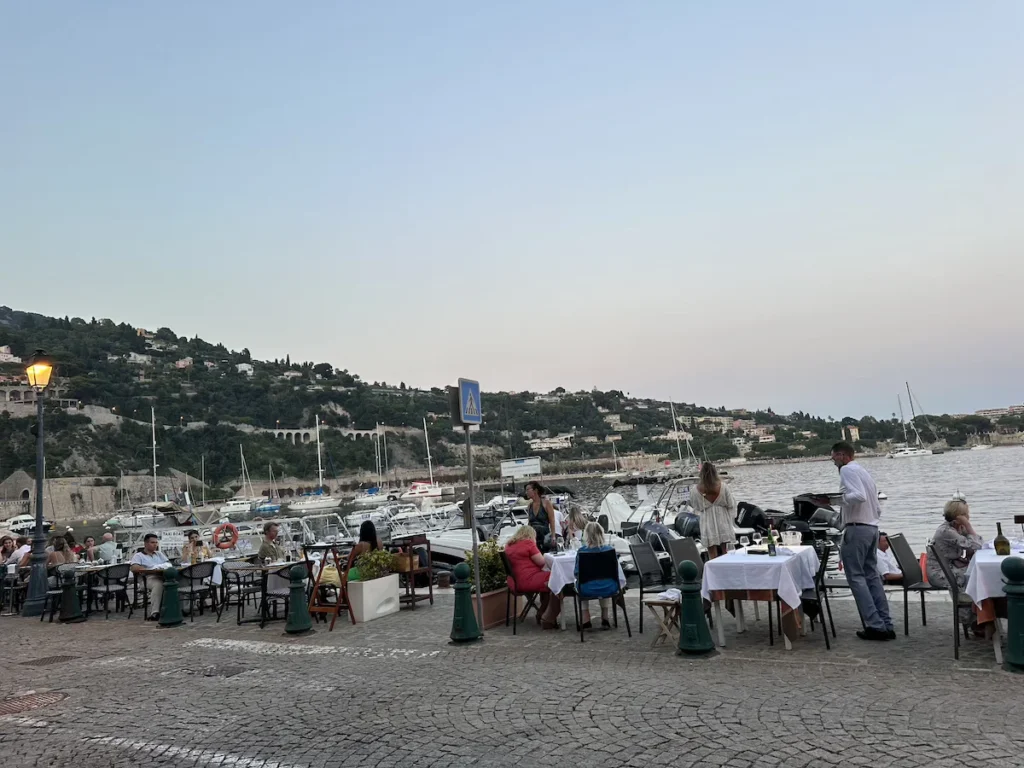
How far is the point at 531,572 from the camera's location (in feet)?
26.8

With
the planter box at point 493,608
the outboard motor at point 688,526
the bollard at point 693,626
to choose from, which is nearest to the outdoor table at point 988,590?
the bollard at point 693,626

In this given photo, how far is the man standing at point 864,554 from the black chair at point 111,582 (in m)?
10.0

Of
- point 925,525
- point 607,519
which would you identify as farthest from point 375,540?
point 925,525

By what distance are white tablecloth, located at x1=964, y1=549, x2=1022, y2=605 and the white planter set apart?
258 inches

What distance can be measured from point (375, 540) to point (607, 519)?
392 inches

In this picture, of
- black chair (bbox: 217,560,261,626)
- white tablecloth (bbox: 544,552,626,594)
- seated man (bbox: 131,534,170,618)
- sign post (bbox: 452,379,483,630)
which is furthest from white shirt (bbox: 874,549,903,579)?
seated man (bbox: 131,534,170,618)

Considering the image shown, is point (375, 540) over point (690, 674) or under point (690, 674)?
over

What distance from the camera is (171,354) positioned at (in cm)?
19212

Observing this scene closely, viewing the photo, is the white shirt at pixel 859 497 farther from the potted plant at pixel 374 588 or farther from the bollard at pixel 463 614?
the potted plant at pixel 374 588

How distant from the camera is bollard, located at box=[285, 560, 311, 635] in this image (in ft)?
28.5

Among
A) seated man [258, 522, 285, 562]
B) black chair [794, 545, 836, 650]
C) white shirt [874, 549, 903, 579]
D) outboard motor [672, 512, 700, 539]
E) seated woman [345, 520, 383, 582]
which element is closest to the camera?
black chair [794, 545, 836, 650]

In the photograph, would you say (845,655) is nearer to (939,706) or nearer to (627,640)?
(939,706)

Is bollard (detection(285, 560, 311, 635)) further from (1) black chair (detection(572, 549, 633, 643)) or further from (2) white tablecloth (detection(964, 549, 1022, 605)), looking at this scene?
(2) white tablecloth (detection(964, 549, 1022, 605))

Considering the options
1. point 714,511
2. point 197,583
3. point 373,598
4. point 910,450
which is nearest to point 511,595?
point 373,598
